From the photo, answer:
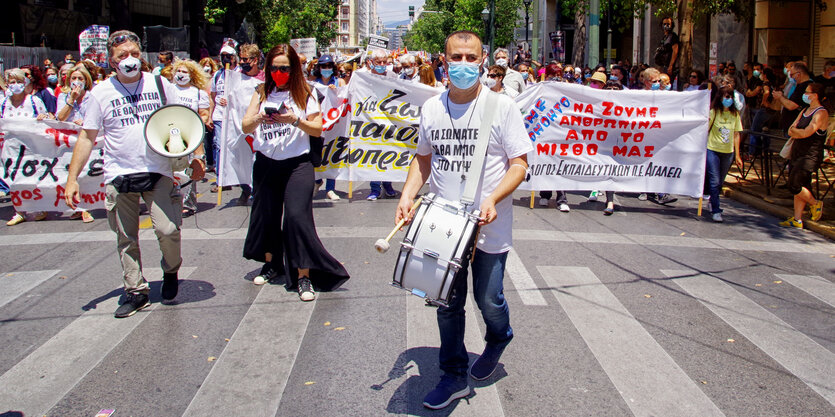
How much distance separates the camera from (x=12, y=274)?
271 inches

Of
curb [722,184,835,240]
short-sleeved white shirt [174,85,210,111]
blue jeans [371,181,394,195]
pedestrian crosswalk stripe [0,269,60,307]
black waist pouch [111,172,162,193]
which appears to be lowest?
pedestrian crosswalk stripe [0,269,60,307]

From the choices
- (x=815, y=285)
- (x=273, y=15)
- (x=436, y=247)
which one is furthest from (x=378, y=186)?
(x=273, y=15)

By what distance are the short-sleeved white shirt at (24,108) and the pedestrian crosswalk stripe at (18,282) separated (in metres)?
3.87

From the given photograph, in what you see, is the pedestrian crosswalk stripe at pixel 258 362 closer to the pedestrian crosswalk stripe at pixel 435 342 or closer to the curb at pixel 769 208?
the pedestrian crosswalk stripe at pixel 435 342

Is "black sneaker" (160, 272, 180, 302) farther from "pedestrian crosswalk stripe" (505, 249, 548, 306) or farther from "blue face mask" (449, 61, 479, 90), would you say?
"blue face mask" (449, 61, 479, 90)

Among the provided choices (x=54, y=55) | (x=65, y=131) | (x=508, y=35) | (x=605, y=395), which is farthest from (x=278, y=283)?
(x=508, y=35)

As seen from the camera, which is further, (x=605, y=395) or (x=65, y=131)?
(x=65, y=131)

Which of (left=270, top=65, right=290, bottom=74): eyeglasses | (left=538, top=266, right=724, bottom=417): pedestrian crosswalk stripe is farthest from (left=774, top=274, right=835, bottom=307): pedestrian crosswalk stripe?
(left=270, top=65, right=290, bottom=74): eyeglasses

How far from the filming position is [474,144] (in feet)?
12.7

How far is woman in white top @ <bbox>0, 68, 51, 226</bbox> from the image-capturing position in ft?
32.5

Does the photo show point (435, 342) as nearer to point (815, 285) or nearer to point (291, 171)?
point (291, 171)

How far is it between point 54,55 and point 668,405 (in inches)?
987

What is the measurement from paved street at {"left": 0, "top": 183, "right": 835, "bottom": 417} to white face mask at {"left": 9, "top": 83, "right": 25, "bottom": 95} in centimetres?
259

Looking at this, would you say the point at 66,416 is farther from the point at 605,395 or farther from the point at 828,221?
the point at 828,221
